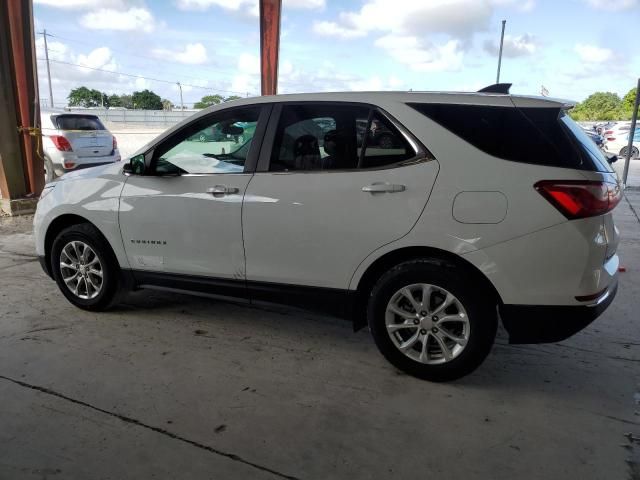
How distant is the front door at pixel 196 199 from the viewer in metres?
3.60

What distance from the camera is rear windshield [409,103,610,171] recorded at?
284cm

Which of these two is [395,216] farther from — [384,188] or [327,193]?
[327,193]

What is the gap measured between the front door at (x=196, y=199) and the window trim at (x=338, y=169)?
8 centimetres

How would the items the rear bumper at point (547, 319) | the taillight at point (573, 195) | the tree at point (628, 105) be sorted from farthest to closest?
the tree at point (628, 105) → the rear bumper at point (547, 319) → the taillight at point (573, 195)

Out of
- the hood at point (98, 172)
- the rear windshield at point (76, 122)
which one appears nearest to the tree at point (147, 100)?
the rear windshield at point (76, 122)

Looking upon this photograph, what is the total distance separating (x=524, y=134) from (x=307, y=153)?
136 cm

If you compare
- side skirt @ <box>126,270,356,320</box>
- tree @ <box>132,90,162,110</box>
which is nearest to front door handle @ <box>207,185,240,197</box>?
side skirt @ <box>126,270,356,320</box>

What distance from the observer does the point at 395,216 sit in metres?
3.09

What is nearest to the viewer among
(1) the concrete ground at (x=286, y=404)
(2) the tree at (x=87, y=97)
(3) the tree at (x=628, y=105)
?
(1) the concrete ground at (x=286, y=404)

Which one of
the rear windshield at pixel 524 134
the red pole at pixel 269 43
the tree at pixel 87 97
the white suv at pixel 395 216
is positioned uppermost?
the tree at pixel 87 97

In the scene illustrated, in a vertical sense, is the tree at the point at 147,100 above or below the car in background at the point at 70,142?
above

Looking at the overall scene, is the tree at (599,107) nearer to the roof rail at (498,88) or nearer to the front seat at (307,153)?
the roof rail at (498,88)

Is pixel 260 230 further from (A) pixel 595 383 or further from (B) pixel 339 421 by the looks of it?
(A) pixel 595 383

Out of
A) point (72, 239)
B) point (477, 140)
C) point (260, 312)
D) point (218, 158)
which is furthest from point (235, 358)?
point (477, 140)
